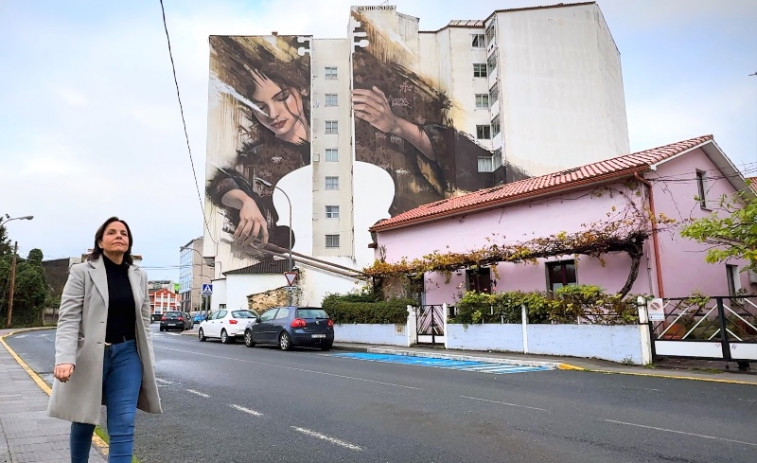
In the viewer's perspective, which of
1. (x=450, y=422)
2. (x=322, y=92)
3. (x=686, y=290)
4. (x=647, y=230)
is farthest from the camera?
(x=322, y=92)

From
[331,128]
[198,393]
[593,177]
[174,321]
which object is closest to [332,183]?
[331,128]

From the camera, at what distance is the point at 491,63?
156 ft

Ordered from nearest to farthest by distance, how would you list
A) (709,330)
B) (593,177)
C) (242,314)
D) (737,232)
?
(737,232) < (709,330) < (593,177) < (242,314)

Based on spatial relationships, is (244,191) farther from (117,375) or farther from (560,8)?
(117,375)

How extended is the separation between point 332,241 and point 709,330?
3821 cm

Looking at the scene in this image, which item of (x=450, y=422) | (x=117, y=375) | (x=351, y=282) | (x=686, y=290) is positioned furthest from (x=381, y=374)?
(x=351, y=282)

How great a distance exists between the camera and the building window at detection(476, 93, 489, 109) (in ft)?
159

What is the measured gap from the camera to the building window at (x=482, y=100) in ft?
159

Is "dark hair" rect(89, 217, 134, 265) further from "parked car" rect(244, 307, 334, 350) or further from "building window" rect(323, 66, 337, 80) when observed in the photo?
"building window" rect(323, 66, 337, 80)

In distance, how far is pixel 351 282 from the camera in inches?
1566

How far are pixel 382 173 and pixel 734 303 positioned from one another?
3681 centimetres

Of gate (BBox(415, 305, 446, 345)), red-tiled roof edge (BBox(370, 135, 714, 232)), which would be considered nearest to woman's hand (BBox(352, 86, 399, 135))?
red-tiled roof edge (BBox(370, 135, 714, 232))

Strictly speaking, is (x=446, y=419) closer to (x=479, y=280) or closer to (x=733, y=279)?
(x=479, y=280)

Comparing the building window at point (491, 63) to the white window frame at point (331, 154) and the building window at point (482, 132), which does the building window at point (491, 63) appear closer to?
the building window at point (482, 132)
